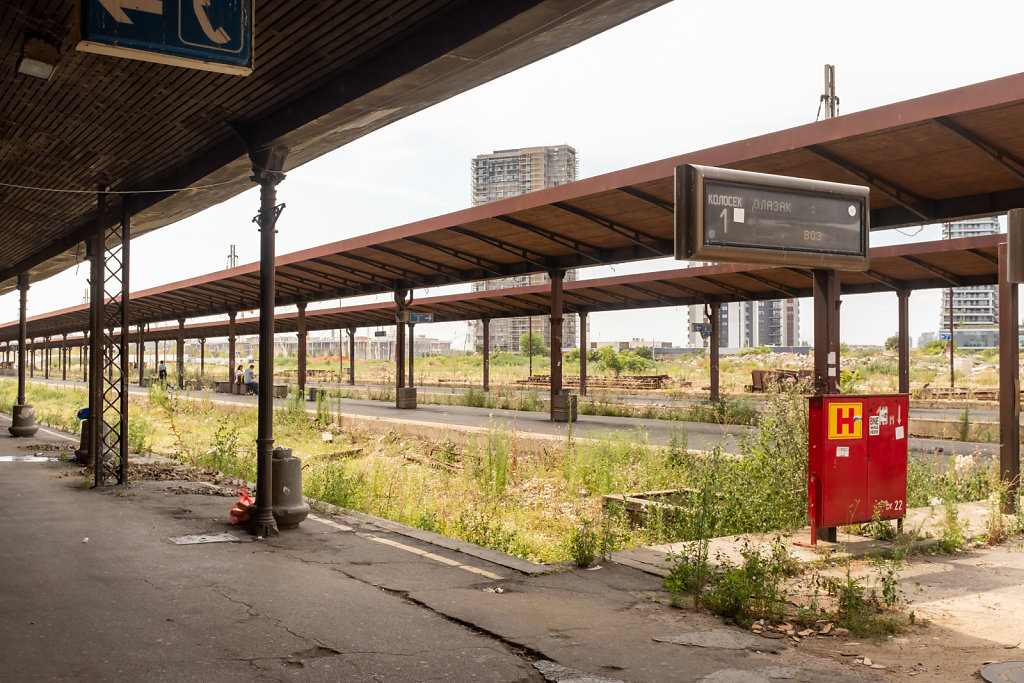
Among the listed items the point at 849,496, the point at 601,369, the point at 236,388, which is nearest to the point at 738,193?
the point at 849,496

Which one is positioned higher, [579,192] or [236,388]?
[579,192]

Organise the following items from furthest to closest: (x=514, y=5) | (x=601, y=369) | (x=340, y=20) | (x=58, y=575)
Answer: (x=601, y=369) < (x=58, y=575) < (x=340, y=20) < (x=514, y=5)

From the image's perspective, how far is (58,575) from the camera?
6867mm

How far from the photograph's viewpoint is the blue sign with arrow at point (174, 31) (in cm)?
460

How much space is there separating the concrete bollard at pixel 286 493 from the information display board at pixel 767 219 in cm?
566

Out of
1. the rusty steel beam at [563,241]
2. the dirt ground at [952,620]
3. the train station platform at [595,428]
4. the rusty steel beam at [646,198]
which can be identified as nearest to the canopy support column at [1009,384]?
the dirt ground at [952,620]

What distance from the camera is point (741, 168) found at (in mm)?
12234

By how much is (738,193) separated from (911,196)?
9.26 m

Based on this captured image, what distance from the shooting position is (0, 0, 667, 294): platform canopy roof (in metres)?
6.03

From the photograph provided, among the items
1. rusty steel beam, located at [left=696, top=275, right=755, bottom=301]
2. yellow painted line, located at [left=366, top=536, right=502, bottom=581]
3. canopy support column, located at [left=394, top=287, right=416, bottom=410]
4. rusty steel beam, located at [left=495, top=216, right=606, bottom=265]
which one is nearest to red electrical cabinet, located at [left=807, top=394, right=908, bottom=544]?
yellow painted line, located at [left=366, top=536, right=502, bottom=581]

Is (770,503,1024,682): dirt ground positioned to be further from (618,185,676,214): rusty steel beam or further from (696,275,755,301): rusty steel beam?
(696,275,755,301): rusty steel beam

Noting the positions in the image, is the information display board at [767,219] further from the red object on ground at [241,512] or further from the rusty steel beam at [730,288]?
the rusty steel beam at [730,288]

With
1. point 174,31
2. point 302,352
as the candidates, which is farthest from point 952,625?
point 302,352

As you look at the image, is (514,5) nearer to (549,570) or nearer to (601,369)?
(549,570)
